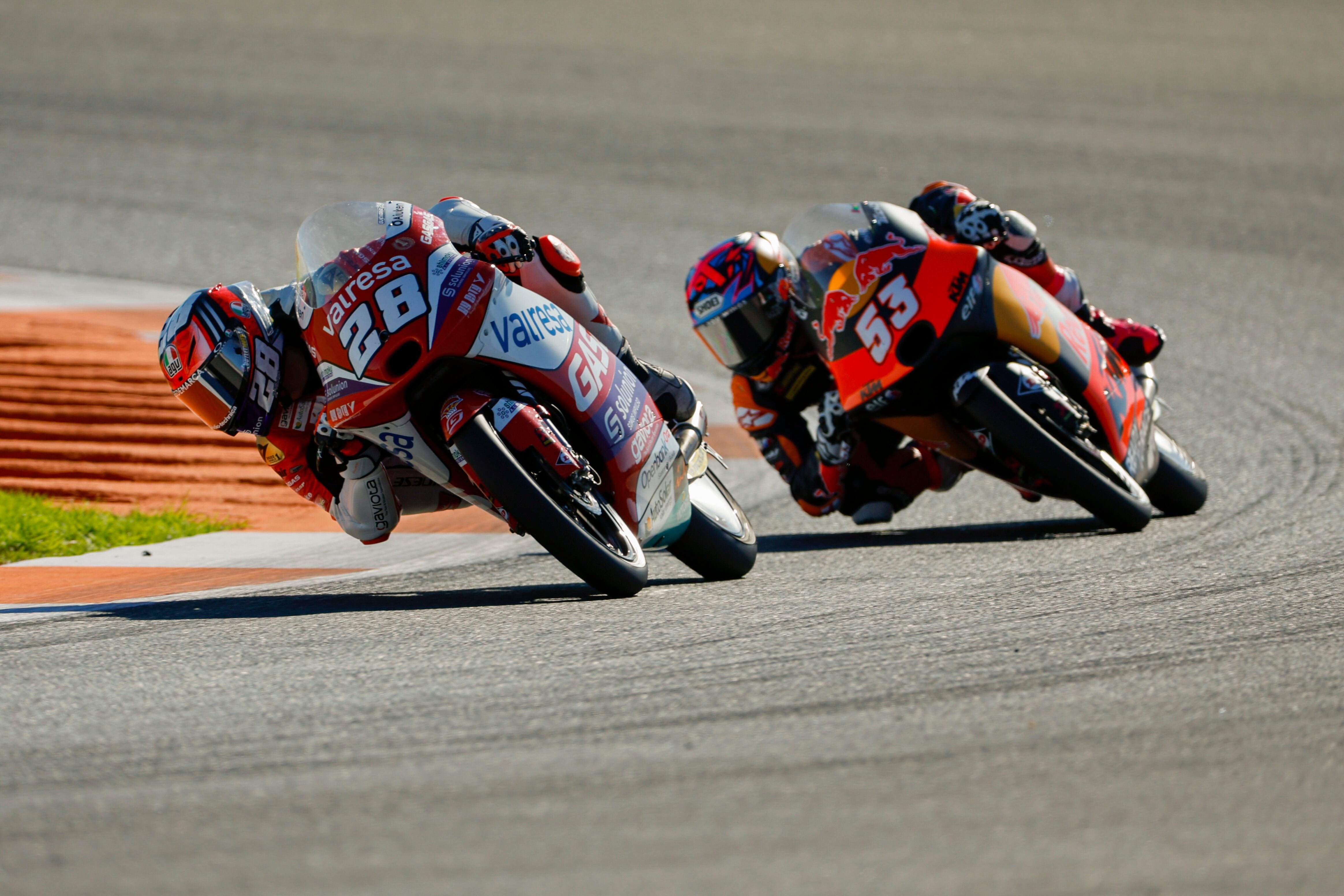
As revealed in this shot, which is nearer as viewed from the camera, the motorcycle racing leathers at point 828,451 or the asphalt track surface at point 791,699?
the asphalt track surface at point 791,699

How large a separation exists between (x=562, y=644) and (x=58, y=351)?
19.4 ft

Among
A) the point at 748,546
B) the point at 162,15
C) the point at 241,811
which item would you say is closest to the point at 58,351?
the point at 748,546

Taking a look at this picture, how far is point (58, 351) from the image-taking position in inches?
367

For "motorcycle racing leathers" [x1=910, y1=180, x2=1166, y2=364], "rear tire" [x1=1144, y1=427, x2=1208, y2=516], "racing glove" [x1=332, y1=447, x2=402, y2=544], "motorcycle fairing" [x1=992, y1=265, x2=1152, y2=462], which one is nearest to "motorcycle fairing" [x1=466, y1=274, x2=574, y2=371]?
"racing glove" [x1=332, y1=447, x2=402, y2=544]

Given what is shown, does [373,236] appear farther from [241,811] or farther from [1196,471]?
[1196,471]

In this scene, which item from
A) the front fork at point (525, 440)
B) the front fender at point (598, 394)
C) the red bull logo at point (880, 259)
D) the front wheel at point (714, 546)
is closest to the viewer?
the front fork at point (525, 440)

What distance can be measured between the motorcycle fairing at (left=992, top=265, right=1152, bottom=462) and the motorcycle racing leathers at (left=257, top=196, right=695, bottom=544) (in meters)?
1.33

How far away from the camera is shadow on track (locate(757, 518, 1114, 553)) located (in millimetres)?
6484

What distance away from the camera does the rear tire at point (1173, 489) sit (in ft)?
21.9

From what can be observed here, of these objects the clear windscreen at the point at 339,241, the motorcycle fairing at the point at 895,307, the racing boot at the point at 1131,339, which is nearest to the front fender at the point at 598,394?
the clear windscreen at the point at 339,241

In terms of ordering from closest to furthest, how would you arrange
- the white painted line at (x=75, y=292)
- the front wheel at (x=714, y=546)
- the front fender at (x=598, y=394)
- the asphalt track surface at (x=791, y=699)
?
the asphalt track surface at (x=791, y=699), the front fender at (x=598, y=394), the front wheel at (x=714, y=546), the white painted line at (x=75, y=292)

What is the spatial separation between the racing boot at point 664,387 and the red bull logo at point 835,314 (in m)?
0.75

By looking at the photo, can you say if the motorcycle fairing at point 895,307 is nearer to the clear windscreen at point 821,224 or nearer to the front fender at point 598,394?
the clear windscreen at point 821,224

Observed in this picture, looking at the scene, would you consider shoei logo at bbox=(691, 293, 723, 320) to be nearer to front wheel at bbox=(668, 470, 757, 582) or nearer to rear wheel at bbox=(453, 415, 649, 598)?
front wheel at bbox=(668, 470, 757, 582)
